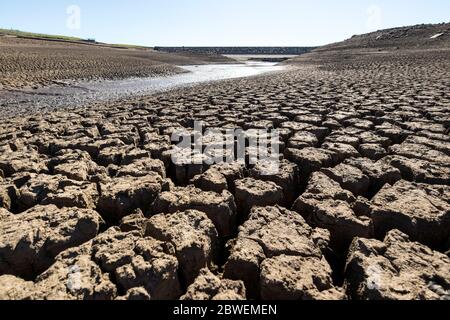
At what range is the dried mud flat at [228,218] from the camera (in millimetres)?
1478

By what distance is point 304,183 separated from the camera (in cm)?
267

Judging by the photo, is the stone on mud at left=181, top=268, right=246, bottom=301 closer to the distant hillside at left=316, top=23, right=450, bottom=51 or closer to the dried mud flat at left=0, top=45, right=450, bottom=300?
the dried mud flat at left=0, top=45, right=450, bottom=300

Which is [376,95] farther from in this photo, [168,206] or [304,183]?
[168,206]

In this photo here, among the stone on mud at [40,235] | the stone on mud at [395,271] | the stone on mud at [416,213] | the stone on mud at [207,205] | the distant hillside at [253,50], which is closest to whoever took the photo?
the stone on mud at [395,271]

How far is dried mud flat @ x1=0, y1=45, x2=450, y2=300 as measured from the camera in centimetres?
148

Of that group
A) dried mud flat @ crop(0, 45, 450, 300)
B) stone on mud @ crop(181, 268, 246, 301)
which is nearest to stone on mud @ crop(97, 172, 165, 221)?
dried mud flat @ crop(0, 45, 450, 300)

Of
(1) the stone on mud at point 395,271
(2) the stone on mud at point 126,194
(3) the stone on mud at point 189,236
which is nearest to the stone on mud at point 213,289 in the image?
(3) the stone on mud at point 189,236

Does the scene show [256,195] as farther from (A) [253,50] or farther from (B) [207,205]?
(A) [253,50]

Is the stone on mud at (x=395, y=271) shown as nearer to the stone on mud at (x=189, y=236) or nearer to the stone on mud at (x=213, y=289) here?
the stone on mud at (x=213, y=289)

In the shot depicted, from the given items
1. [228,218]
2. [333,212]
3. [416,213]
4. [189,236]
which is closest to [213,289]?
[189,236]

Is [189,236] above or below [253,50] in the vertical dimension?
below

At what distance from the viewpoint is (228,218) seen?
6.90 ft
